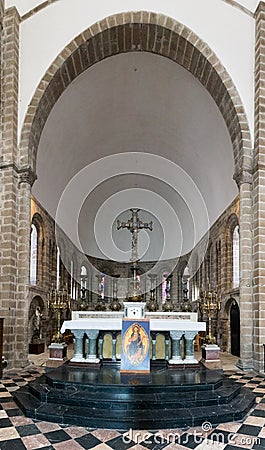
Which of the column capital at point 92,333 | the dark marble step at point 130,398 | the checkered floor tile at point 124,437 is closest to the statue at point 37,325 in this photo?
the column capital at point 92,333

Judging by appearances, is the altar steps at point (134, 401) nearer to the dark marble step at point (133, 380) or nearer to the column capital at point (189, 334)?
the dark marble step at point (133, 380)

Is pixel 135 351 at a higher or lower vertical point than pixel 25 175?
lower

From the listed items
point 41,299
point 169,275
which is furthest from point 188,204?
point 41,299

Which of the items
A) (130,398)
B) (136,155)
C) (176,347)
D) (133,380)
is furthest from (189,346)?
(136,155)

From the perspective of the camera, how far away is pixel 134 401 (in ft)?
20.3

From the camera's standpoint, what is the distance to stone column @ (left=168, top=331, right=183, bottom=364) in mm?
8570

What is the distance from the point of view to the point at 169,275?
24750 millimetres

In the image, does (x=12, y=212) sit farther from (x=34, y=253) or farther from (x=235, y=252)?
(x=235, y=252)

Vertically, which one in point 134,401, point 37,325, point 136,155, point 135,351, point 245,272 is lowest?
point 37,325

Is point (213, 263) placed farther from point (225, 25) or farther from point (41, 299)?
point (225, 25)

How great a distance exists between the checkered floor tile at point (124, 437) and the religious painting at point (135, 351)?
2.10m

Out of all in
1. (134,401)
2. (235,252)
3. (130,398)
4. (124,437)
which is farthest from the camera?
(235,252)

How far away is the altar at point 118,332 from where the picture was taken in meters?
8.51

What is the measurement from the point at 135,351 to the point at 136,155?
13647mm
